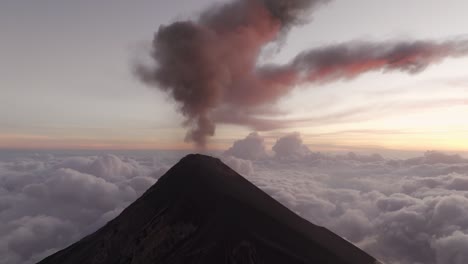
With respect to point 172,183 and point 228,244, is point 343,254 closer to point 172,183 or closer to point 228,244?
point 228,244

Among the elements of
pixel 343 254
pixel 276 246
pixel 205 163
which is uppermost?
pixel 205 163

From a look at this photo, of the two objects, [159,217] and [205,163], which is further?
[205,163]

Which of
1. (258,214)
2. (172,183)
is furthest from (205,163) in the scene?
(258,214)

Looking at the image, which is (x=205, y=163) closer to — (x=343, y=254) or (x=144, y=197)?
(x=144, y=197)

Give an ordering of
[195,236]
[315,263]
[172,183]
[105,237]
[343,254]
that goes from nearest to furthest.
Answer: [315,263], [195,236], [343,254], [105,237], [172,183]

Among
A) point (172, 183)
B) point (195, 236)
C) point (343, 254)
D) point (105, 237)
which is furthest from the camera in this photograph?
point (172, 183)

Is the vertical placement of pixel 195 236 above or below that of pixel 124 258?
above

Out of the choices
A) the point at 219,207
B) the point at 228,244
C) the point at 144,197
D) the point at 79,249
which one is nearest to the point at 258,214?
the point at 219,207
